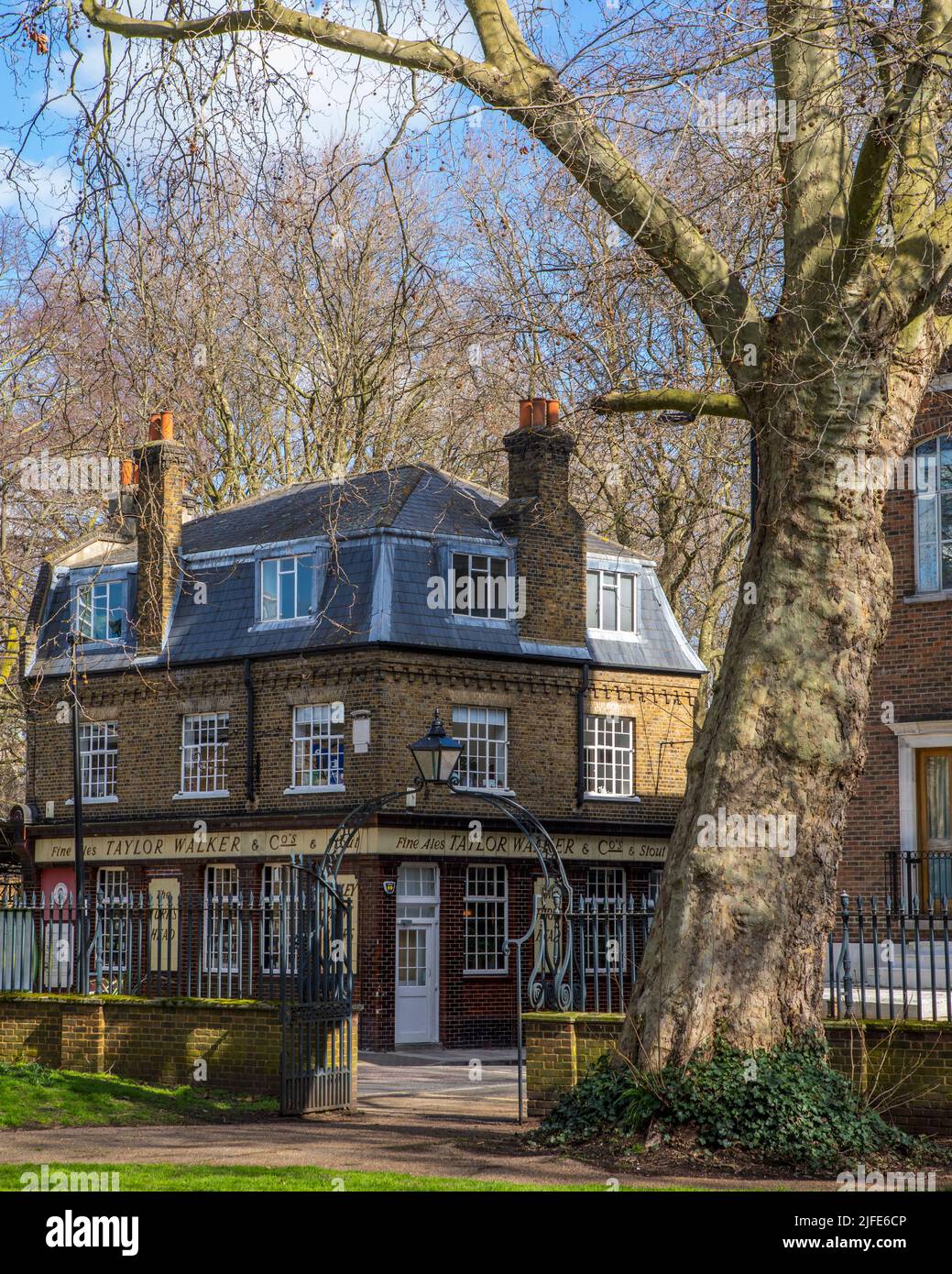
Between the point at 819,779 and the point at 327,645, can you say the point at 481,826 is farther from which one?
the point at 819,779

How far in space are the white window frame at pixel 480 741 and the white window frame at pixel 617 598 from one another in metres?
3.09

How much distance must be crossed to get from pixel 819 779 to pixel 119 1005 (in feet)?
31.0

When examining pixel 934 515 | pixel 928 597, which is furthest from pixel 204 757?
pixel 934 515

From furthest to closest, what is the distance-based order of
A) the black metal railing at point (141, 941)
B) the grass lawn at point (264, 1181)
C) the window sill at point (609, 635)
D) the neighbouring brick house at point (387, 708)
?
the window sill at point (609, 635), the neighbouring brick house at point (387, 708), the black metal railing at point (141, 941), the grass lawn at point (264, 1181)

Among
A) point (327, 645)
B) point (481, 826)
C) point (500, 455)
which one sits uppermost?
point (500, 455)

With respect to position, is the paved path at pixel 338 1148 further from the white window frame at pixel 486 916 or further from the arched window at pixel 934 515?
the white window frame at pixel 486 916

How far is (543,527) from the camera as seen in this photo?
1228 inches

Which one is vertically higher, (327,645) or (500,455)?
(500,455)

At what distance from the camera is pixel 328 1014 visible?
16219mm

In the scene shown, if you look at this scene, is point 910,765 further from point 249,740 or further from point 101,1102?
point 249,740

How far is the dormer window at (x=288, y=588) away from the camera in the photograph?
30531 millimetres

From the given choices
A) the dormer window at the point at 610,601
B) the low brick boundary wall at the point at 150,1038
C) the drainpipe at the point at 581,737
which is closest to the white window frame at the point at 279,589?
the drainpipe at the point at 581,737

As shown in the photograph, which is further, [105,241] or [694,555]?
[694,555]
